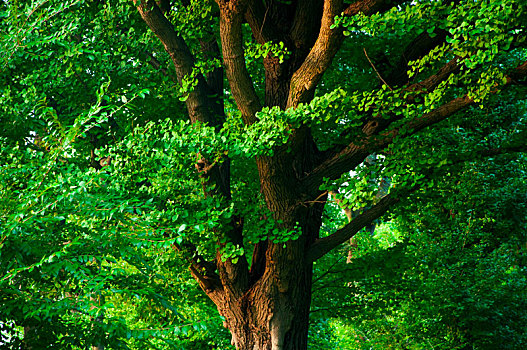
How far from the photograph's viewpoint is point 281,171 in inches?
286

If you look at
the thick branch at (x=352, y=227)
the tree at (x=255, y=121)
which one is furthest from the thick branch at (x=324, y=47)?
the thick branch at (x=352, y=227)

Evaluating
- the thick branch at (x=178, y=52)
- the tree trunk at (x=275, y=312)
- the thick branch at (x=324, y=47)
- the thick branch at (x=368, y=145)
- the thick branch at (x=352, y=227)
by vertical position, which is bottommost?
the tree trunk at (x=275, y=312)

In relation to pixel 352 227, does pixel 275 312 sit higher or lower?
lower

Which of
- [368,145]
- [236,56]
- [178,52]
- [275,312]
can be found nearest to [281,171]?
[368,145]

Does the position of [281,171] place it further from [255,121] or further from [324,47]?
[324,47]

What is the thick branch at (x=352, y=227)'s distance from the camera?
770 centimetres

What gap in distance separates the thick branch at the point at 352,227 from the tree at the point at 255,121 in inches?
0.8

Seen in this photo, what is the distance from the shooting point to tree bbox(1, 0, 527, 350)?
5461 millimetres

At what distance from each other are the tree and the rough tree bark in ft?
0.07

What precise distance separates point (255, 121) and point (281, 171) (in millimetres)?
799

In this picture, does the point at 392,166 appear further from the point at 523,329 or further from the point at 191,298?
the point at 523,329

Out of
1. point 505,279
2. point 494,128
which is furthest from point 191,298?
point 494,128

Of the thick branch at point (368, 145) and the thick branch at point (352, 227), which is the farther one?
the thick branch at point (352, 227)

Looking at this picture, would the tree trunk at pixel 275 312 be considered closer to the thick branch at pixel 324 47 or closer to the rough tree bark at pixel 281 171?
Result: the rough tree bark at pixel 281 171
